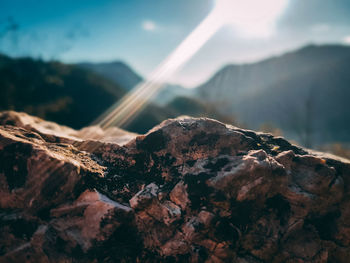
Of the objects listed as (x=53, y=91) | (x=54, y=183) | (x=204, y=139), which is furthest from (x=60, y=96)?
(x=204, y=139)

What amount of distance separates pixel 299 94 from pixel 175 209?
11072cm

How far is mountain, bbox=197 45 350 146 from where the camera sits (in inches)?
2758

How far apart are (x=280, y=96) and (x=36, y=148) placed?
367 ft

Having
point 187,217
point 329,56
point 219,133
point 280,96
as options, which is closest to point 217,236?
point 187,217

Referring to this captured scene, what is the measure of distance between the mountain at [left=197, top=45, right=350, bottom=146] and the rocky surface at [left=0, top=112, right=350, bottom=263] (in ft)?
147

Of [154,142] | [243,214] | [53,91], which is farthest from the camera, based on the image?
[53,91]

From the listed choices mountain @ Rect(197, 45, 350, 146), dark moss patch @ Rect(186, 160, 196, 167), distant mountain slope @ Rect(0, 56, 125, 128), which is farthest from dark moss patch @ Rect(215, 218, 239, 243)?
mountain @ Rect(197, 45, 350, 146)

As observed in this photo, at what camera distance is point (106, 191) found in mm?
4215

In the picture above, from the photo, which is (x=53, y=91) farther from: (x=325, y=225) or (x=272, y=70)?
(x=272, y=70)

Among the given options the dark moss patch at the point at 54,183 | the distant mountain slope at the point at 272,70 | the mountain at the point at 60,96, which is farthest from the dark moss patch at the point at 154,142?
the distant mountain slope at the point at 272,70

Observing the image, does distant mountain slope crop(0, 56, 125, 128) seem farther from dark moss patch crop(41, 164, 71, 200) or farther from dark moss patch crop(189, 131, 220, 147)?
dark moss patch crop(189, 131, 220, 147)

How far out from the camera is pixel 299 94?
93.8 metres

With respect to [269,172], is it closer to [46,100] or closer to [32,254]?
[32,254]

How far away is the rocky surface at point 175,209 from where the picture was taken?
362 centimetres
